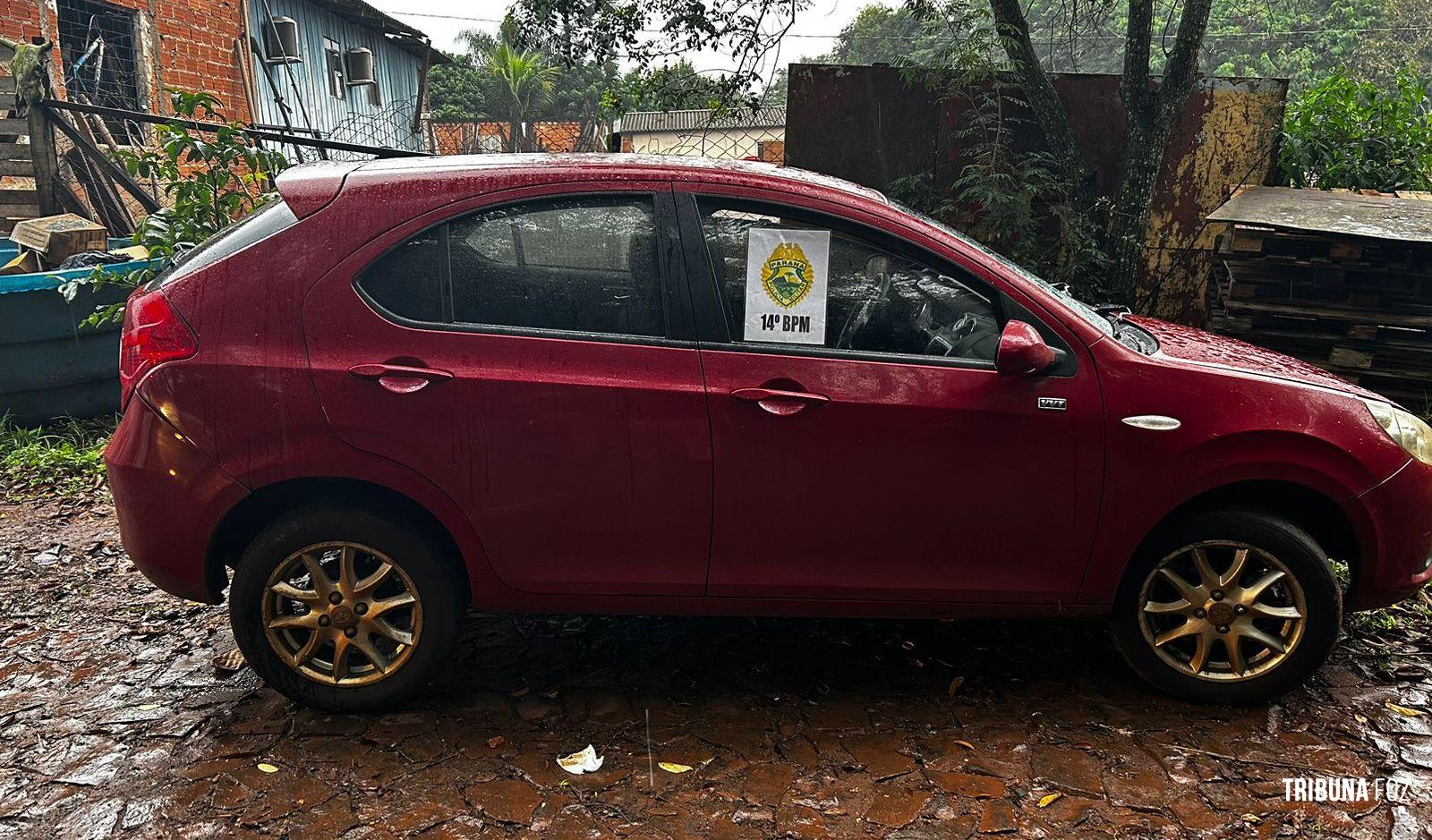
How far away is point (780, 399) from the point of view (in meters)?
3.18

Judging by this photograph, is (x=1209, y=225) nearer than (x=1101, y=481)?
No

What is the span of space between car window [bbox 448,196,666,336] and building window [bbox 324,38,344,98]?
16.8 m

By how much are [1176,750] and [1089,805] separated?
1.53ft

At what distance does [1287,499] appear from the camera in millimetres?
3432

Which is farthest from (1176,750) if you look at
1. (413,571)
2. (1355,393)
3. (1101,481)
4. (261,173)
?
(261,173)

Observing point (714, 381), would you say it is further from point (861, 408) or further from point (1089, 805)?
point (1089, 805)

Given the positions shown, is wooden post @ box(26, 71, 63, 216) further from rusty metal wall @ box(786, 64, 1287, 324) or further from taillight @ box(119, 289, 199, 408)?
taillight @ box(119, 289, 199, 408)

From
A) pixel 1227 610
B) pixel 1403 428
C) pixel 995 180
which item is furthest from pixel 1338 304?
pixel 1227 610

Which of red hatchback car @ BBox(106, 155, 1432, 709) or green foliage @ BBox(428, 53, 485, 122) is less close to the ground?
green foliage @ BBox(428, 53, 485, 122)

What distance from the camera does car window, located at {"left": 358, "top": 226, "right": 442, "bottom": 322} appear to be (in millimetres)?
3160

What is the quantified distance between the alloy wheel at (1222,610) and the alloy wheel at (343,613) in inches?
94.3

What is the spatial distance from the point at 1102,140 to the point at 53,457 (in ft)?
23.3

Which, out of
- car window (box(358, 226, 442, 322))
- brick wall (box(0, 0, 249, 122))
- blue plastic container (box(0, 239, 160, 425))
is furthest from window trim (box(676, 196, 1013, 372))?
brick wall (box(0, 0, 249, 122))

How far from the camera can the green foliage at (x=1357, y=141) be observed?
7254 millimetres
